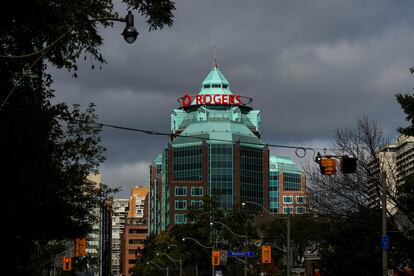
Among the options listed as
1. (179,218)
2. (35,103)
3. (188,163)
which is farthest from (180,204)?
(35,103)

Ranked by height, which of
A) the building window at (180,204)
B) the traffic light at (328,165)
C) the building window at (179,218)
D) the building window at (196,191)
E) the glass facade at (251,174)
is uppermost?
the glass facade at (251,174)

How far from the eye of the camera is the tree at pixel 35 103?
2333 cm

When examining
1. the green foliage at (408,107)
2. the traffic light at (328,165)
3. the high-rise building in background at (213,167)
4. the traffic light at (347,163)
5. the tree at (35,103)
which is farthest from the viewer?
the high-rise building in background at (213,167)

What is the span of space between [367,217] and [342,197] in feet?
6.52

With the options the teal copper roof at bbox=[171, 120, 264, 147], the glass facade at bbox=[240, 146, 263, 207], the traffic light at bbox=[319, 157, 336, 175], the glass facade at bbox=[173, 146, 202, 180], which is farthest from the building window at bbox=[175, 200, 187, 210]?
the traffic light at bbox=[319, 157, 336, 175]

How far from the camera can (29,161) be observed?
2366 cm

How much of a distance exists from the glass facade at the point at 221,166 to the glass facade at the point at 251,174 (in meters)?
2.40

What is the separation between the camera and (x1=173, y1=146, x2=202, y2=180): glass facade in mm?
194375

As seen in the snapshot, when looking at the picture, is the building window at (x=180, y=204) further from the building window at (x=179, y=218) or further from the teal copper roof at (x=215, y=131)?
the teal copper roof at (x=215, y=131)

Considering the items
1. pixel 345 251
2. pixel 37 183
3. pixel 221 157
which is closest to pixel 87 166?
pixel 37 183

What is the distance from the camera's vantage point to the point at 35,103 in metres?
25.5

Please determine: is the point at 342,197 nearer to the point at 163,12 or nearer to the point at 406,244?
the point at 406,244

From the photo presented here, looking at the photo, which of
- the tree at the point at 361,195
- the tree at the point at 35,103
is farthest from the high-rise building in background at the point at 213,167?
the tree at the point at 35,103

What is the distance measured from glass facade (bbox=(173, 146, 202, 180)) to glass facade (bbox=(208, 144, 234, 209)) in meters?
2.76
